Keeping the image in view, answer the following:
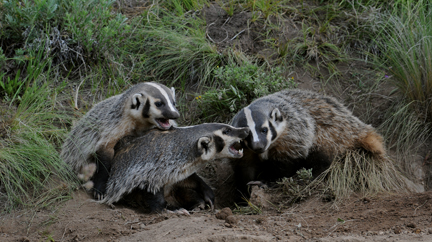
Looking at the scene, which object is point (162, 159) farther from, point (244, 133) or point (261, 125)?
point (261, 125)

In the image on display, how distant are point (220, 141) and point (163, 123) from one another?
21.8 inches

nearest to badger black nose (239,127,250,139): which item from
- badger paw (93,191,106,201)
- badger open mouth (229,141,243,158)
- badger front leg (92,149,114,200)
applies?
badger open mouth (229,141,243,158)

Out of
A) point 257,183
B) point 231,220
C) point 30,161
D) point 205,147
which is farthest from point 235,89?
point 30,161

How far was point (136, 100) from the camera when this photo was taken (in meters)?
4.23

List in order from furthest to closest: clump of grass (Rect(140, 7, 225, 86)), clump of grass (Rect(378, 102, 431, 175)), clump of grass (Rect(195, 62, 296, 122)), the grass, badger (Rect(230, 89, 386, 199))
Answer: clump of grass (Rect(140, 7, 225, 86)) < clump of grass (Rect(195, 62, 296, 122)) < clump of grass (Rect(378, 102, 431, 175)) < badger (Rect(230, 89, 386, 199)) < the grass

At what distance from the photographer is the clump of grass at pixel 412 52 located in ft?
16.3

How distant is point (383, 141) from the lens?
484cm

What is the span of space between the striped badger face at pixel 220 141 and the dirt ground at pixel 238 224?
53 centimetres

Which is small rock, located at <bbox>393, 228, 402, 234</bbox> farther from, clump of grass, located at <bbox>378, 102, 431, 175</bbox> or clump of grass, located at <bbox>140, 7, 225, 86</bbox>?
clump of grass, located at <bbox>140, 7, 225, 86</bbox>

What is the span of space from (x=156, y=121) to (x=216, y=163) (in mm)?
1103

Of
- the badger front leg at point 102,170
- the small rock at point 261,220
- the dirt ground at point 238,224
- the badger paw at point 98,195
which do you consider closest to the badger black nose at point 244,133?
the dirt ground at point 238,224

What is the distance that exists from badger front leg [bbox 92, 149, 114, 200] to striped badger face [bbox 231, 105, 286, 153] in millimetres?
1124

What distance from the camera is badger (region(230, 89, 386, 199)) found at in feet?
14.5

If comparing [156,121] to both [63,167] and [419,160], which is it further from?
[419,160]
